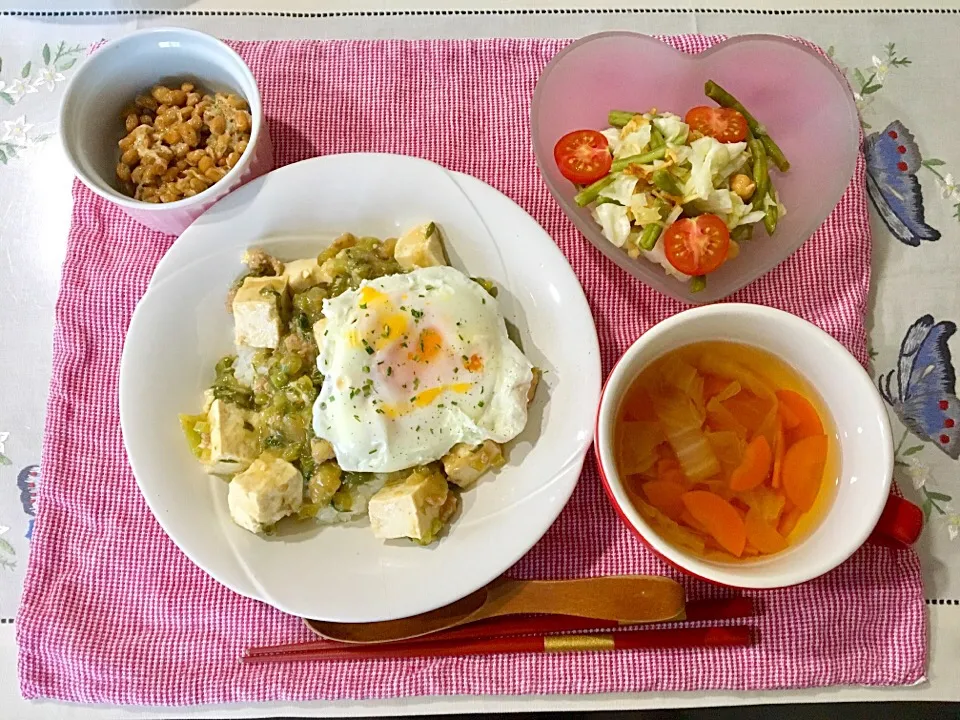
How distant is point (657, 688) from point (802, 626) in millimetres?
404

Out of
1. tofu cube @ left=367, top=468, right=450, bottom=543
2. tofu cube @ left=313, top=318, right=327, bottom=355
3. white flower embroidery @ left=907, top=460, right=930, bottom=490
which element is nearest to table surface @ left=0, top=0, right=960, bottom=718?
white flower embroidery @ left=907, top=460, right=930, bottom=490

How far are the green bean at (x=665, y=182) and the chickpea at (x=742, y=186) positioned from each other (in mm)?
167

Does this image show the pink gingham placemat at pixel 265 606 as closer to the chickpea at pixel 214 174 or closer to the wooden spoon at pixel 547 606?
the wooden spoon at pixel 547 606

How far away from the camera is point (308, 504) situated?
1.82 meters

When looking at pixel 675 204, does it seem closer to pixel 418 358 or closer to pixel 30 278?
pixel 418 358

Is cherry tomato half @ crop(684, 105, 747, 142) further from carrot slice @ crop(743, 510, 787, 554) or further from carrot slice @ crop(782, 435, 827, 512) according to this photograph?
carrot slice @ crop(743, 510, 787, 554)

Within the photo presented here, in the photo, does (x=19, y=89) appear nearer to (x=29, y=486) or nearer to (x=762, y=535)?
(x=29, y=486)

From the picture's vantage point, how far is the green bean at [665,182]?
186cm

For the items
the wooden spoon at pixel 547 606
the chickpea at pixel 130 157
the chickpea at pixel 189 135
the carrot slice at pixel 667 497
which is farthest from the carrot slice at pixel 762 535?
the chickpea at pixel 130 157

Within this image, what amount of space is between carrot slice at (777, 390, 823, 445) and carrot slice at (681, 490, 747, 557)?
0.70 ft

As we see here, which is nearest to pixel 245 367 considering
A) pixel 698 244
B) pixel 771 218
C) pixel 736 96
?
pixel 698 244

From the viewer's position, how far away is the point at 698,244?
6.10 feet

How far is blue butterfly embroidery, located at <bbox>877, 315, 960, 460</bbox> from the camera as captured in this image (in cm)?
208

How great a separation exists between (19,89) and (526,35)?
156 cm
